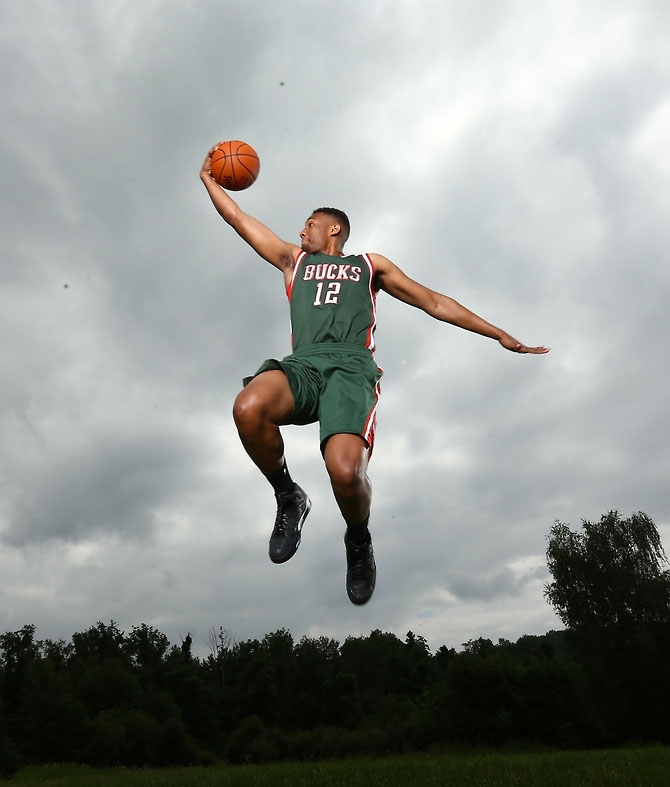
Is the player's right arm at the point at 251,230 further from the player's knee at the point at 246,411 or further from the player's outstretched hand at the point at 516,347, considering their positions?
the player's outstretched hand at the point at 516,347

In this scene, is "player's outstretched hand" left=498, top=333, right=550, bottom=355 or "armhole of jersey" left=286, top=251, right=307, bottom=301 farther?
"armhole of jersey" left=286, top=251, right=307, bottom=301

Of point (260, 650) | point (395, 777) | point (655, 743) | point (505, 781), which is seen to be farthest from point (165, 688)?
point (505, 781)

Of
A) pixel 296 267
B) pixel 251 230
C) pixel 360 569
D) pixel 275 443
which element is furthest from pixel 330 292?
pixel 360 569

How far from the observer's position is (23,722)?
5466cm

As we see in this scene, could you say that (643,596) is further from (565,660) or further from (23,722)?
(23,722)

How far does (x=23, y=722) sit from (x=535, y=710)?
1471 inches

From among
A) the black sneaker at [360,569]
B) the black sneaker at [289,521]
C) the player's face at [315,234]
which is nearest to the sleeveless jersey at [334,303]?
the player's face at [315,234]

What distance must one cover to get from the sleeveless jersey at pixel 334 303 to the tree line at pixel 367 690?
1631 inches

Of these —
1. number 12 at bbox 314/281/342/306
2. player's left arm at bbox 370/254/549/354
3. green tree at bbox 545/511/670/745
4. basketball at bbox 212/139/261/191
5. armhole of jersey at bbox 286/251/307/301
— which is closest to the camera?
player's left arm at bbox 370/254/549/354

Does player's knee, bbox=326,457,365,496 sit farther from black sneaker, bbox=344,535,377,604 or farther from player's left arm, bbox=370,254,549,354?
player's left arm, bbox=370,254,549,354

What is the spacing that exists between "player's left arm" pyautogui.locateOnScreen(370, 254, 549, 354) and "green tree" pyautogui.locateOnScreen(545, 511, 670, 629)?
4122 cm

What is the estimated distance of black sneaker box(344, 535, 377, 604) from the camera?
459 cm

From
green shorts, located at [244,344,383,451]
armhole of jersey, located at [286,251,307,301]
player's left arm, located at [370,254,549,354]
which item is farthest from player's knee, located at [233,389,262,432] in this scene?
player's left arm, located at [370,254,549,354]

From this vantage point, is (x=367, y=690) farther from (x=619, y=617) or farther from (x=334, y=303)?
(x=334, y=303)
